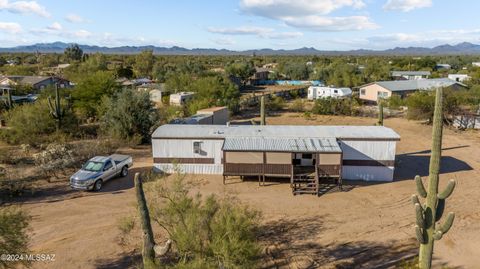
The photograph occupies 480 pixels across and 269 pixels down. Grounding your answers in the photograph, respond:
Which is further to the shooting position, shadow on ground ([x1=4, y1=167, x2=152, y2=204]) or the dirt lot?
shadow on ground ([x1=4, y1=167, x2=152, y2=204])

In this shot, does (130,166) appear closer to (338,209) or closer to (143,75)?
(338,209)

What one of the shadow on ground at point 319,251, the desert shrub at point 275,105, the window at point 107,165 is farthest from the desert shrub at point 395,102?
the window at point 107,165

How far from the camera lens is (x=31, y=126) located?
2859 centimetres

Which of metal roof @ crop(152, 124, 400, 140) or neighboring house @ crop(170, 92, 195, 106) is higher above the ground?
neighboring house @ crop(170, 92, 195, 106)

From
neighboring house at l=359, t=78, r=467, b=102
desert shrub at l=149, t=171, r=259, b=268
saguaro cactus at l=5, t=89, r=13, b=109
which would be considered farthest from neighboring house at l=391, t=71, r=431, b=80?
desert shrub at l=149, t=171, r=259, b=268

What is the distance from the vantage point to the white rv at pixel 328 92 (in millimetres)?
50672

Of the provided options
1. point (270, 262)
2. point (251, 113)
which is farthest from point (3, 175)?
point (251, 113)

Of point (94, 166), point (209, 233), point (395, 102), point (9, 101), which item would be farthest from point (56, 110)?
point (395, 102)

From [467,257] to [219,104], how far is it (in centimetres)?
3176

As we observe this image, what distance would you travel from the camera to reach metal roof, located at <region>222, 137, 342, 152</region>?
1978 centimetres

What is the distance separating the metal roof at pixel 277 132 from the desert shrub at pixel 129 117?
637cm

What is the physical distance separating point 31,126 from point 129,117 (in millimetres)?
8211

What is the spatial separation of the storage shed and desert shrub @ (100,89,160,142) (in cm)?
689

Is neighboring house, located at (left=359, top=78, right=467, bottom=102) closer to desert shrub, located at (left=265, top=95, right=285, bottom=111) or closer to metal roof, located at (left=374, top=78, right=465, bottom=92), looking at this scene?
metal roof, located at (left=374, top=78, right=465, bottom=92)
